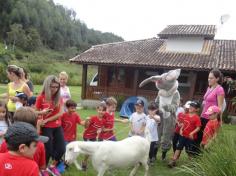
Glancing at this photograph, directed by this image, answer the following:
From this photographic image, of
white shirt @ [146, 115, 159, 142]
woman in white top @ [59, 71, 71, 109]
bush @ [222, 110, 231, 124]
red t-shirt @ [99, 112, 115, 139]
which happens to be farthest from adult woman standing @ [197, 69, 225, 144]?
bush @ [222, 110, 231, 124]

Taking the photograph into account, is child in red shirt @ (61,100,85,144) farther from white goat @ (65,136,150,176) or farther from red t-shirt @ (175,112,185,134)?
red t-shirt @ (175,112,185,134)

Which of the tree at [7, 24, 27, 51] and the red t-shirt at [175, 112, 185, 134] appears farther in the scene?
the tree at [7, 24, 27, 51]

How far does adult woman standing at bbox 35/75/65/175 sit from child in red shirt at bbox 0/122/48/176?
219cm

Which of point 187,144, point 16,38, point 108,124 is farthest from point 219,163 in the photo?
point 16,38

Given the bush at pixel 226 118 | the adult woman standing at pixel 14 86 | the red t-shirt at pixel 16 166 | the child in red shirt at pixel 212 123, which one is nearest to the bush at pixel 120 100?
the bush at pixel 226 118

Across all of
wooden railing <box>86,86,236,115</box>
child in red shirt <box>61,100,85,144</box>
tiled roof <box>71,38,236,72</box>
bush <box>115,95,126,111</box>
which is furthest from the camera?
wooden railing <box>86,86,236,115</box>

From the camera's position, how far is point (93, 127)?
5.66m

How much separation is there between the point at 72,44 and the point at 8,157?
99760 millimetres

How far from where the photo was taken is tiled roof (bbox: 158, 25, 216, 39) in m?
20.2

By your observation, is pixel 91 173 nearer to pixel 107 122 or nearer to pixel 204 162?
pixel 107 122

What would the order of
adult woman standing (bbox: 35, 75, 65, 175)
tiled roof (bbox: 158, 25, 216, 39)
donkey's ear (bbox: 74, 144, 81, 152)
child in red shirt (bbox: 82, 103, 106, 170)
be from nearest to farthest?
1. donkey's ear (bbox: 74, 144, 81, 152)
2. adult woman standing (bbox: 35, 75, 65, 175)
3. child in red shirt (bbox: 82, 103, 106, 170)
4. tiled roof (bbox: 158, 25, 216, 39)

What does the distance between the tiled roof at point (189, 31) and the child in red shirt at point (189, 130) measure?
50.1 ft

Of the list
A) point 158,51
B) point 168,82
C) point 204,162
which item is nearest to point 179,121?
point 168,82

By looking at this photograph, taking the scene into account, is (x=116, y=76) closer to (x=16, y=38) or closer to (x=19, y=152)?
(x=19, y=152)
